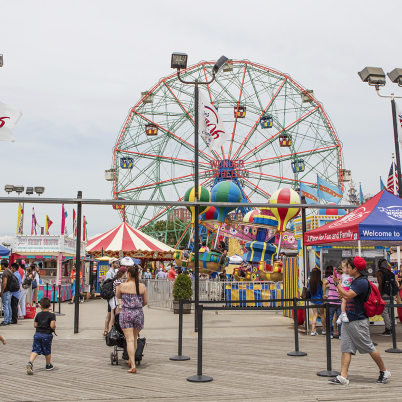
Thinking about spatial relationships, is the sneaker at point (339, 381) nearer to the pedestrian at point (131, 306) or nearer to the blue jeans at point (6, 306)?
the pedestrian at point (131, 306)

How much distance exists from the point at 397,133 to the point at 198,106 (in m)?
5.19

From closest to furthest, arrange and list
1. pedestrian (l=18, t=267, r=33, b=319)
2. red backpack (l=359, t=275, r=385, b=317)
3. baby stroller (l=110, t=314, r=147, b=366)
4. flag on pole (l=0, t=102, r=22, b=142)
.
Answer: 1. red backpack (l=359, t=275, r=385, b=317)
2. baby stroller (l=110, t=314, r=147, b=366)
3. flag on pole (l=0, t=102, r=22, b=142)
4. pedestrian (l=18, t=267, r=33, b=319)

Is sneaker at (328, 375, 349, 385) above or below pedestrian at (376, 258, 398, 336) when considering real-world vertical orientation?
below

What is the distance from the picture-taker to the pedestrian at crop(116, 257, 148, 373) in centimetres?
625

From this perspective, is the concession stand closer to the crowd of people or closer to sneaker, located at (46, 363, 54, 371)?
sneaker, located at (46, 363, 54, 371)

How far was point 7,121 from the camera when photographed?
948 centimetres

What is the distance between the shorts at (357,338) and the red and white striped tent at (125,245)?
1742 centimetres

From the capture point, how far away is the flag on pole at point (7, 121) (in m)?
9.42

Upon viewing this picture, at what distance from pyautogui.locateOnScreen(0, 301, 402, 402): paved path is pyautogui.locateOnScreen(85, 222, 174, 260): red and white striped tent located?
12.6 meters

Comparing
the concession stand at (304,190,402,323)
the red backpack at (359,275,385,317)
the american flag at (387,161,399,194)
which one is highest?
the american flag at (387,161,399,194)

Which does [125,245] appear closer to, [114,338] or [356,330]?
[114,338]

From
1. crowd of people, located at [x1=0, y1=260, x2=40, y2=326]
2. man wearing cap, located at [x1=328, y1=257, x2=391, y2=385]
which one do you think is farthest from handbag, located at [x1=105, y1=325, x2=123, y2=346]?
crowd of people, located at [x1=0, y1=260, x2=40, y2=326]

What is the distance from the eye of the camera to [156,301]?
1581 cm

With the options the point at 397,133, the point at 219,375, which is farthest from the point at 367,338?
the point at 397,133
